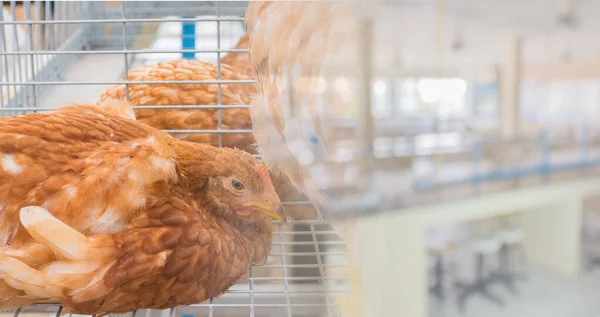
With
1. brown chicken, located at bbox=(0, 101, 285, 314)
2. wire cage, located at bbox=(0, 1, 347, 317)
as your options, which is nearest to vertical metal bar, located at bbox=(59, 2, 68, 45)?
wire cage, located at bbox=(0, 1, 347, 317)

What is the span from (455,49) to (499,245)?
0.11m

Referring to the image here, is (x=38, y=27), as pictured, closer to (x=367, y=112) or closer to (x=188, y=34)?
(x=188, y=34)

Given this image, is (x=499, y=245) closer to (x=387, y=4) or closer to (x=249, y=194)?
(x=387, y=4)

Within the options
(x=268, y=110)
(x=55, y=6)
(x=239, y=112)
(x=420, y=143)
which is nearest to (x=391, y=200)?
(x=420, y=143)

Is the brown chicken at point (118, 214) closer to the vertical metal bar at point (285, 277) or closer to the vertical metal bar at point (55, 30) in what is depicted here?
the vertical metal bar at point (285, 277)

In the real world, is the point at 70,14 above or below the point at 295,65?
above

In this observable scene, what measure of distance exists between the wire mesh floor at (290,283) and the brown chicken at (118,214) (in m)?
0.04

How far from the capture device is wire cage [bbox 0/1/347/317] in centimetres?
60

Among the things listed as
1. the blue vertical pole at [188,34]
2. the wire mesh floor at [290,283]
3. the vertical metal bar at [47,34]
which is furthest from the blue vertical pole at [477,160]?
the vertical metal bar at [47,34]

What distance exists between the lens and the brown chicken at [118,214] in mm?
454

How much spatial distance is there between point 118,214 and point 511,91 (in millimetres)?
368

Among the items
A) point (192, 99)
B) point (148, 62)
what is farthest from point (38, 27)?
point (192, 99)

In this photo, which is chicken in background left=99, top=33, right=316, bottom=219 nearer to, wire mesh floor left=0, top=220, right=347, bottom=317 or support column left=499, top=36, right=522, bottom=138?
wire mesh floor left=0, top=220, right=347, bottom=317

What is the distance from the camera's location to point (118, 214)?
48 centimetres
